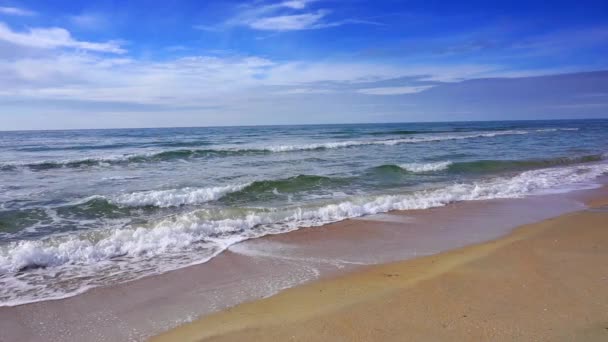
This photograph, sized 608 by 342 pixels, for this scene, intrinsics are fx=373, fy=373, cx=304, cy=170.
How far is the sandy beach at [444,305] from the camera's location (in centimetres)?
312

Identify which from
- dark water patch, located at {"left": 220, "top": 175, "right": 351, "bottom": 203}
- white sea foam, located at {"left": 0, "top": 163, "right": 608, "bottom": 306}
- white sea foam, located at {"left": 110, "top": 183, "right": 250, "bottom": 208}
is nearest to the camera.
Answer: white sea foam, located at {"left": 0, "top": 163, "right": 608, "bottom": 306}

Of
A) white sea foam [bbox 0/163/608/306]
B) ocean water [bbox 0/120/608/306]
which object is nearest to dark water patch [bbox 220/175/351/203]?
ocean water [bbox 0/120/608/306]

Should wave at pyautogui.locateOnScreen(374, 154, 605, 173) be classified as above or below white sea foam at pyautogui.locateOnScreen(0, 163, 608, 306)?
above

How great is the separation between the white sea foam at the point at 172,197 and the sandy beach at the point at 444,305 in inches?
238

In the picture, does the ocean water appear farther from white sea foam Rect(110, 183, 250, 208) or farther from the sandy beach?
the sandy beach

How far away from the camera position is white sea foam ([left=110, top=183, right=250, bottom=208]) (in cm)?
927

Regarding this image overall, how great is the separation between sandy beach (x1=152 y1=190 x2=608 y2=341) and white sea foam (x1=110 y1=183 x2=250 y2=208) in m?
6.04

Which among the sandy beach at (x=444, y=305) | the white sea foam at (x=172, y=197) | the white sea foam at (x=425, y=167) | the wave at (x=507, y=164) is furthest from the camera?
the wave at (x=507, y=164)

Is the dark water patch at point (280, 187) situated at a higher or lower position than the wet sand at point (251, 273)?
higher

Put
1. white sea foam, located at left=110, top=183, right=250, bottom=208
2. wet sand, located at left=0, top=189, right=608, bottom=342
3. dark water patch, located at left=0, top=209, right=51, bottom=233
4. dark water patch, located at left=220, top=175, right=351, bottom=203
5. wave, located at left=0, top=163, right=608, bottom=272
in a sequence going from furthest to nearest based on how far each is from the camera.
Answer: dark water patch, located at left=220, top=175, right=351, bottom=203
white sea foam, located at left=110, top=183, right=250, bottom=208
dark water patch, located at left=0, top=209, right=51, bottom=233
wave, located at left=0, top=163, right=608, bottom=272
wet sand, located at left=0, top=189, right=608, bottom=342

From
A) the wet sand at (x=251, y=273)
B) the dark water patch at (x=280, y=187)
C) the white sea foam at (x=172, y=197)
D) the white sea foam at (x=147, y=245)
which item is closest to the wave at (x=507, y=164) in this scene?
the dark water patch at (x=280, y=187)

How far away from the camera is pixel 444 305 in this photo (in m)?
3.58

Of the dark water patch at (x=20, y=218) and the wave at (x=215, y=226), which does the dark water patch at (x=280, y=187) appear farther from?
the dark water patch at (x=20, y=218)

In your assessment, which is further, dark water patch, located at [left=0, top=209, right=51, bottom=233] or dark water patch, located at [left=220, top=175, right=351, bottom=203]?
dark water patch, located at [left=220, top=175, right=351, bottom=203]
